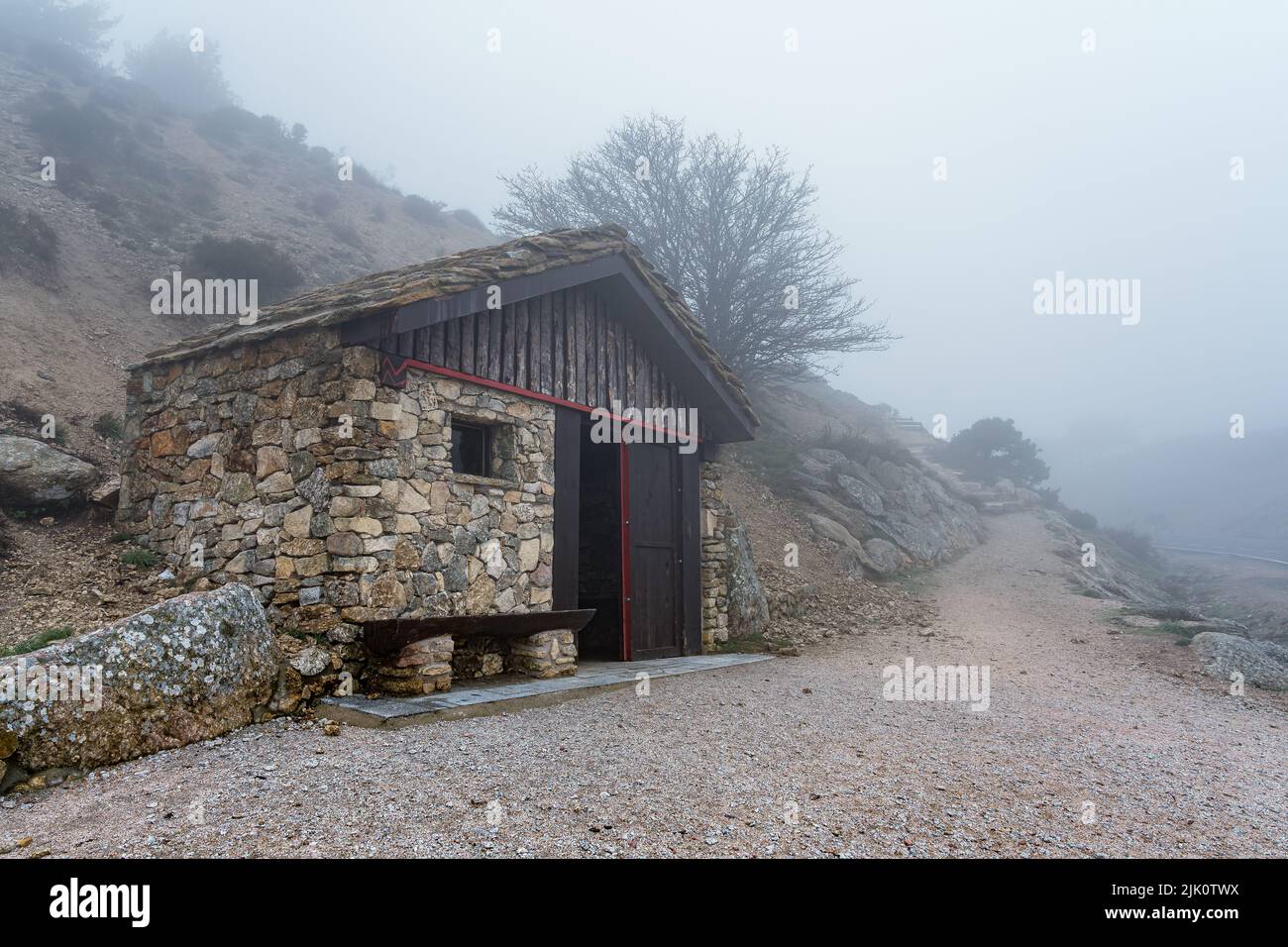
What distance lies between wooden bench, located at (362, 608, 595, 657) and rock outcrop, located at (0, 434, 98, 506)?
471 centimetres

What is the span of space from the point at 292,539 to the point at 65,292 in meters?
13.9

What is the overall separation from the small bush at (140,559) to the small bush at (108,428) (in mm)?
4157

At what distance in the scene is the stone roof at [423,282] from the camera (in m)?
6.57

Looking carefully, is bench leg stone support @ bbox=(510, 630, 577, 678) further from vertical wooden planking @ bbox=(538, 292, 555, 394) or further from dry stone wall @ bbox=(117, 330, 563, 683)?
vertical wooden planking @ bbox=(538, 292, 555, 394)

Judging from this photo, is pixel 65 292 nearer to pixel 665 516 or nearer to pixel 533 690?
pixel 665 516

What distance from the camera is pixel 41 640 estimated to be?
5617 mm

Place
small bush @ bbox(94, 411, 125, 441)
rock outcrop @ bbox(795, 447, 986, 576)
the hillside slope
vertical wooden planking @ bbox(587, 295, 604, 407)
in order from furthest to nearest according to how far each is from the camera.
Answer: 1. rock outcrop @ bbox(795, 447, 986, 576)
2. the hillside slope
3. small bush @ bbox(94, 411, 125, 441)
4. vertical wooden planking @ bbox(587, 295, 604, 407)

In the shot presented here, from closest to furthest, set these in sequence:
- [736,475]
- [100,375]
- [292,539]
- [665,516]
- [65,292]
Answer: [292,539] → [665,516] → [100,375] → [65,292] → [736,475]

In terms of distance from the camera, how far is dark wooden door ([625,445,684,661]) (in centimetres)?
1003

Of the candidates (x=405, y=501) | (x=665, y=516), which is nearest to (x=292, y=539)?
(x=405, y=501)

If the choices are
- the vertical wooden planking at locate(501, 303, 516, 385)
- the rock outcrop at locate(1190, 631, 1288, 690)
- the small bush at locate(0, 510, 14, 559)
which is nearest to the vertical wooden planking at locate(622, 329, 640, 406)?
the vertical wooden planking at locate(501, 303, 516, 385)

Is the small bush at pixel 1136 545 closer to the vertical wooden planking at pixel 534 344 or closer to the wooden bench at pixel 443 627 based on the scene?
Answer: the vertical wooden planking at pixel 534 344

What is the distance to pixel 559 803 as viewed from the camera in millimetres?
4059

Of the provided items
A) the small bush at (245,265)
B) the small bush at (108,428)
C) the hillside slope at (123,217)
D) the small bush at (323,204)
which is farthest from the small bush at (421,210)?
the small bush at (108,428)
